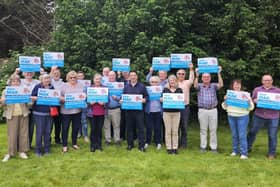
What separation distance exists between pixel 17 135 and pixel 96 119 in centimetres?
169

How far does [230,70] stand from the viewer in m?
10.2

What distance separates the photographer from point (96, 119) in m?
7.68

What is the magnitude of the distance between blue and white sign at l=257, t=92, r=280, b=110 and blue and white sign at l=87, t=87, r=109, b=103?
10.5 feet

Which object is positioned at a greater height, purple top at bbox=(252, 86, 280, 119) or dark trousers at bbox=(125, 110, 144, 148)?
purple top at bbox=(252, 86, 280, 119)

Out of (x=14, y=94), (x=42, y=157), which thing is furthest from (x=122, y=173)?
(x=14, y=94)

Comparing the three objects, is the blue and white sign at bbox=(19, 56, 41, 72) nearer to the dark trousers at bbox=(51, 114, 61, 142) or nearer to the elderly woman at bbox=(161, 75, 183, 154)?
the dark trousers at bbox=(51, 114, 61, 142)

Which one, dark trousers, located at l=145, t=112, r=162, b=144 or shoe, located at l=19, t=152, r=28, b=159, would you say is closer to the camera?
shoe, located at l=19, t=152, r=28, b=159

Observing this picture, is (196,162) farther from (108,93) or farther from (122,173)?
(108,93)

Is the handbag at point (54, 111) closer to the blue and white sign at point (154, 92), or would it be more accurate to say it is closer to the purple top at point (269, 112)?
the blue and white sign at point (154, 92)

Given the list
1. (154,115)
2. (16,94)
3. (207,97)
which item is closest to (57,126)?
(16,94)

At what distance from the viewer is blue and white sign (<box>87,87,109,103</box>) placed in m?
7.47

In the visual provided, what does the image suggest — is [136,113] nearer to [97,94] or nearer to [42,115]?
[97,94]

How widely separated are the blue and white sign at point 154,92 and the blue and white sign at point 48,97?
2.03m

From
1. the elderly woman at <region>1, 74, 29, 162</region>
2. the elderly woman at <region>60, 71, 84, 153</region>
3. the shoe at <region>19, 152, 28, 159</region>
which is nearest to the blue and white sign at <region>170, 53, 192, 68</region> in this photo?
the elderly woman at <region>60, 71, 84, 153</region>
